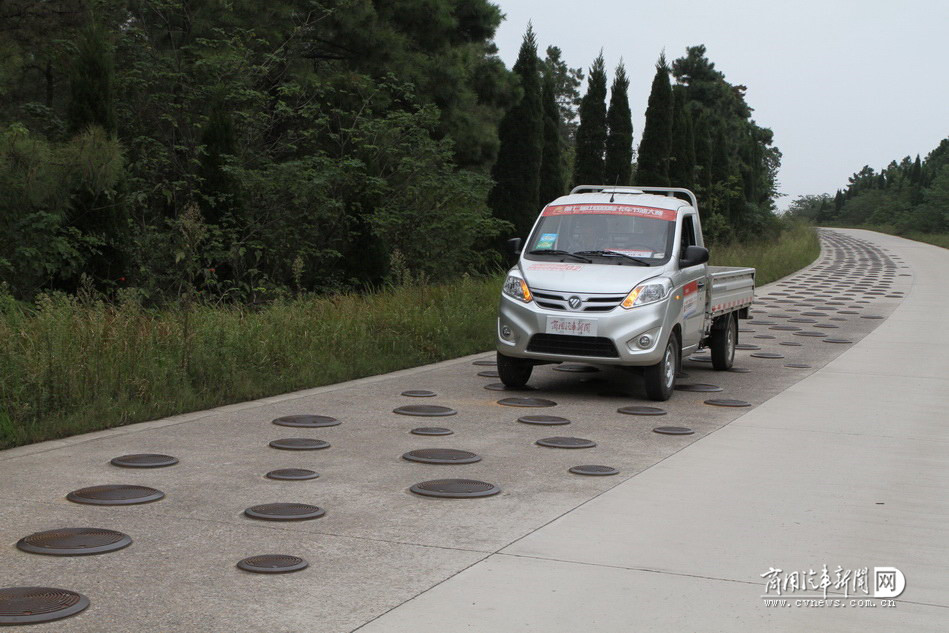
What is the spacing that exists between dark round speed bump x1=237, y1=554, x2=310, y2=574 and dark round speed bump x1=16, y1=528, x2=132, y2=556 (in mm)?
696

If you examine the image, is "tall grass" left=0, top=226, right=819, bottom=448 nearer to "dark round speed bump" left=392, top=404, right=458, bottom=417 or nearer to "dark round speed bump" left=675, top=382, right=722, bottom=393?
"dark round speed bump" left=392, top=404, right=458, bottom=417

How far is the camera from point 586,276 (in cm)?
1079

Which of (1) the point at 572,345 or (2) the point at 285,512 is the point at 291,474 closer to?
(2) the point at 285,512

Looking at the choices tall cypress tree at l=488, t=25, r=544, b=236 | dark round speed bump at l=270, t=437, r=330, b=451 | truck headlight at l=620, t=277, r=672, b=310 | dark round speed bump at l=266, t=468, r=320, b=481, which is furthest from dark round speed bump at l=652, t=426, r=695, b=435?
tall cypress tree at l=488, t=25, r=544, b=236

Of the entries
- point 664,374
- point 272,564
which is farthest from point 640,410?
point 272,564

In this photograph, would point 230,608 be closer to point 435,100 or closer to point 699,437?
point 699,437

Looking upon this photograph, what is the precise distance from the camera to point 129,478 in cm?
687

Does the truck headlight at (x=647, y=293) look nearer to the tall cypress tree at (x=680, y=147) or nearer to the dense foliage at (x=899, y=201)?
the tall cypress tree at (x=680, y=147)

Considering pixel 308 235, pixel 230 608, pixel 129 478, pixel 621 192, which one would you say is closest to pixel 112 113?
pixel 308 235

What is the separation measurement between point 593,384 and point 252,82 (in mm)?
10917

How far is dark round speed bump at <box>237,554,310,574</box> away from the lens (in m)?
5.06

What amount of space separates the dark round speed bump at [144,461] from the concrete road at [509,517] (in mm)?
124

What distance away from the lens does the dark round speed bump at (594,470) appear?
7379 mm

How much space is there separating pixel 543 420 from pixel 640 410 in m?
1.18
